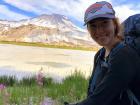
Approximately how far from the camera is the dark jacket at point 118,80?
2.04 m

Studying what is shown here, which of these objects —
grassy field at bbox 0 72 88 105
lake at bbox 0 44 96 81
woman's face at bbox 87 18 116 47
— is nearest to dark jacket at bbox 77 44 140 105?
woman's face at bbox 87 18 116 47

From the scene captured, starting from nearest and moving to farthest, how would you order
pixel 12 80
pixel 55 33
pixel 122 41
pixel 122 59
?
1. pixel 122 59
2. pixel 122 41
3. pixel 12 80
4. pixel 55 33

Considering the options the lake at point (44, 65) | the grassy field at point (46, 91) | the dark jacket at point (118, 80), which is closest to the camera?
the dark jacket at point (118, 80)

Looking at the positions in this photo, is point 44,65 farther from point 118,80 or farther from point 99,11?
point 118,80

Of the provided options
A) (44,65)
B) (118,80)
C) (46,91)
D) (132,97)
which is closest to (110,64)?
Answer: (118,80)

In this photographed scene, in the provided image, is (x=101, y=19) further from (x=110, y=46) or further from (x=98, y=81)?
(x=98, y=81)

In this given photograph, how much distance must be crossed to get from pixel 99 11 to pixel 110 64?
27cm

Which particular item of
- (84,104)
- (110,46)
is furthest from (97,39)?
(84,104)

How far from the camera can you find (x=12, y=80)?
35.6 feet

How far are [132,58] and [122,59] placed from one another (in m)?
0.05

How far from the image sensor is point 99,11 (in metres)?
2.16

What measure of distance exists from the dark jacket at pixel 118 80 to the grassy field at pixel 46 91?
338 cm

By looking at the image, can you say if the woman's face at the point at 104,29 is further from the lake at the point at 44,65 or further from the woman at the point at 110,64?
the lake at the point at 44,65

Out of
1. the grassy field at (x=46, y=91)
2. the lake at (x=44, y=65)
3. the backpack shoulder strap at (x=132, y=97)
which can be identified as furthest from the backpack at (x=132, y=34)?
the grassy field at (x=46, y=91)
